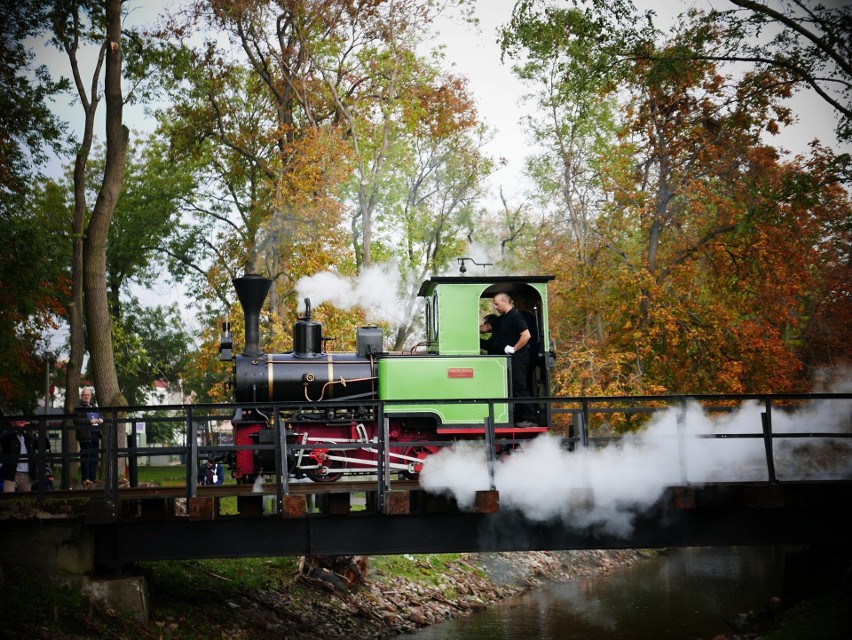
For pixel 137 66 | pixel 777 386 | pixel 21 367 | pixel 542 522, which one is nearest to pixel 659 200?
pixel 777 386

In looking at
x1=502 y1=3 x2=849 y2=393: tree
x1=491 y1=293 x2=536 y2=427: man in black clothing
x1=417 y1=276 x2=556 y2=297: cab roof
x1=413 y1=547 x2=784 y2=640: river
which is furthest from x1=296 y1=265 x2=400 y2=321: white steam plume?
x1=491 y1=293 x2=536 y2=427: man in black clothing

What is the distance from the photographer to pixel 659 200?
23344 mm

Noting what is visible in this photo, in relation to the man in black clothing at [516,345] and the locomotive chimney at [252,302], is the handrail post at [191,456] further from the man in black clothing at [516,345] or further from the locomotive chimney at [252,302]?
the man in black clothing at [516,345]

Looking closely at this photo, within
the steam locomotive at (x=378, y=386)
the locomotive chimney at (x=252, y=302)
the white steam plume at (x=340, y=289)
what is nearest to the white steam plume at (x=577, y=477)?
the steam locomotive at (x=378, y=386)

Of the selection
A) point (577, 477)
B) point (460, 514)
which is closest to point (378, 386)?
point (460, 514)

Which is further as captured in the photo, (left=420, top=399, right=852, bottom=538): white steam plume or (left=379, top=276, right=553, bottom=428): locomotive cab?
(left=379, top=276, right=553, bottom=428): locomotive cab

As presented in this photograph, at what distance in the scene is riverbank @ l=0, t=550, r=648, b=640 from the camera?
9.59 m

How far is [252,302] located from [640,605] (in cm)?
919

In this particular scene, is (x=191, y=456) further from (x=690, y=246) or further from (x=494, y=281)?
(x=690, y=246)

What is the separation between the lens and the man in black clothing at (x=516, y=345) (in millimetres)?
12102

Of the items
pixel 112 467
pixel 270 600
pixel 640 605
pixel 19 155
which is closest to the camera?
pixel 112 467

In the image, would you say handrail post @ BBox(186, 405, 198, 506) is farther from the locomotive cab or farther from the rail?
the locomotive cab

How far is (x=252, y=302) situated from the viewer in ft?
41.5

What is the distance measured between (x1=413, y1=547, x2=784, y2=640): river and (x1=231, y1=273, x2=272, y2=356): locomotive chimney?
16.6ft
